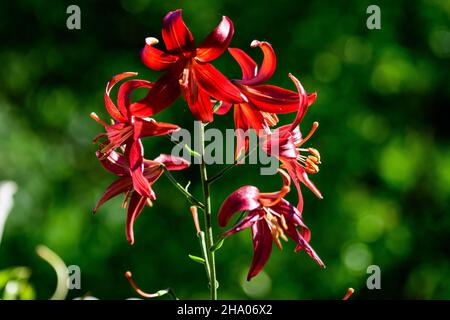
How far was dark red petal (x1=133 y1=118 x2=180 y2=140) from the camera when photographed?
1.23 meters

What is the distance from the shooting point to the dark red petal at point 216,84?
1.23 meters

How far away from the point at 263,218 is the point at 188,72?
285mm

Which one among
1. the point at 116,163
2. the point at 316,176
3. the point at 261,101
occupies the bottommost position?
the point at 316,176

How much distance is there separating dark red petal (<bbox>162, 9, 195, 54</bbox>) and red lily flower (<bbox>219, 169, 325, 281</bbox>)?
26 cm

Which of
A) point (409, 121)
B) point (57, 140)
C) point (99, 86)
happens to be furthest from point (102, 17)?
point (409, 121)

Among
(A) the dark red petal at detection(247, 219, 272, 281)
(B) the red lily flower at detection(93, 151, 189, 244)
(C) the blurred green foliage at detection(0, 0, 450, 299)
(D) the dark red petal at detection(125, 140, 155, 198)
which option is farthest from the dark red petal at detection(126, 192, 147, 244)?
(C) the blurred green foliage at detection(0, 0, 450, 299)

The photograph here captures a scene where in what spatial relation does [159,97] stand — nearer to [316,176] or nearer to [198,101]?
[198,101]

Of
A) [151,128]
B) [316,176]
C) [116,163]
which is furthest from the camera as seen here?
[316,176]

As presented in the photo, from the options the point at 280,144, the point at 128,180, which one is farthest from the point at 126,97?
the point at 280,144

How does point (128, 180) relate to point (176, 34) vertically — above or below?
below

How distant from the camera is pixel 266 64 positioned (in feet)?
4.25

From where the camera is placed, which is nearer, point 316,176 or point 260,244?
point 260,244
